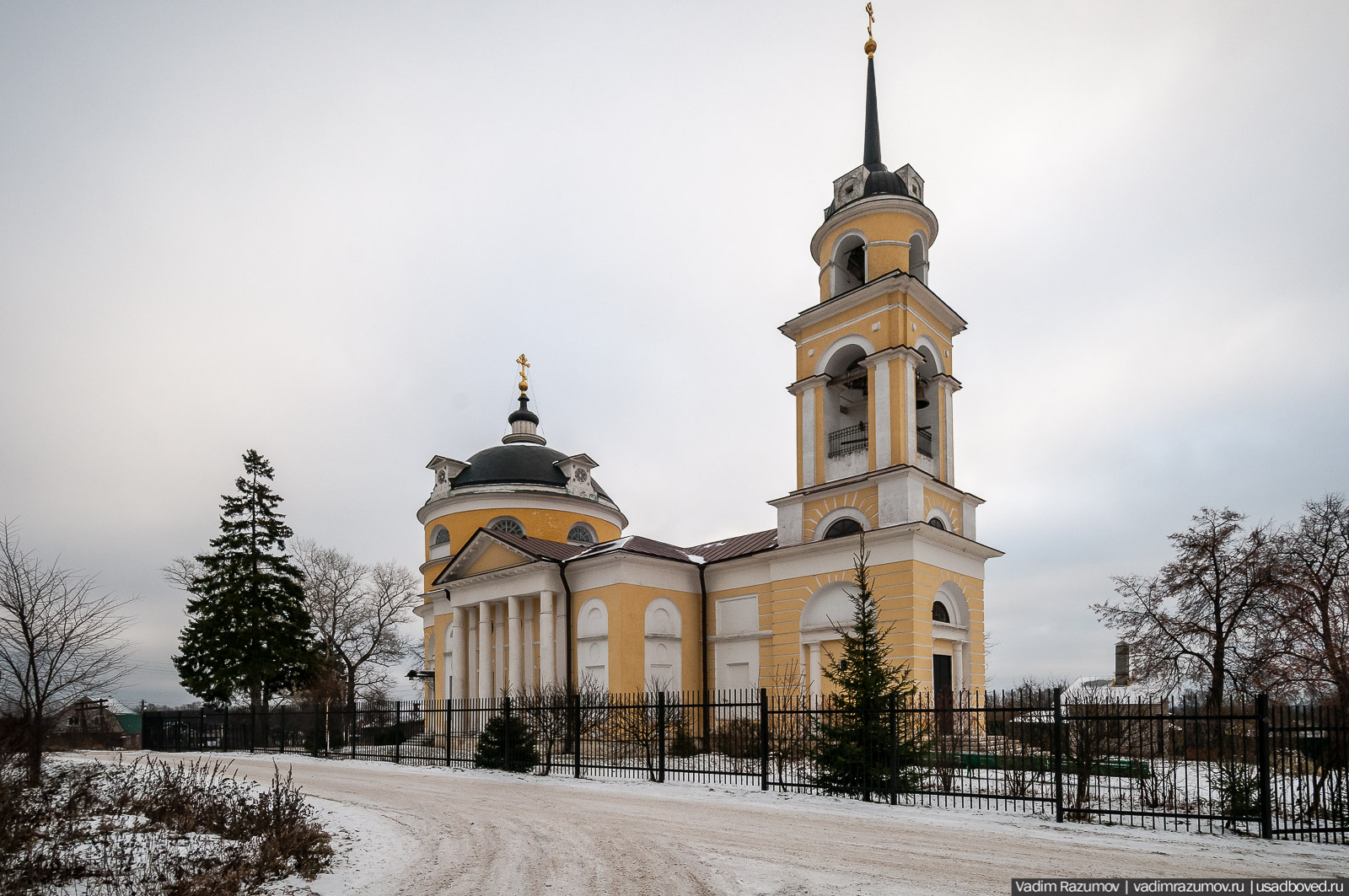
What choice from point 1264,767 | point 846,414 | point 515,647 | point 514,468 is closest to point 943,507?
point 846,414

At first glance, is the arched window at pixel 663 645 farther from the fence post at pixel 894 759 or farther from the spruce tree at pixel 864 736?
the fence post at pixel 894 759

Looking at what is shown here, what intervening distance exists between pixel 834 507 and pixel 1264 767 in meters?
15.2

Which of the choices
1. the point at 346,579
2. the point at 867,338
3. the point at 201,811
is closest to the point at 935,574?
the point at 867,338

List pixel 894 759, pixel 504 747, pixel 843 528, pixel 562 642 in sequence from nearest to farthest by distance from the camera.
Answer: pixel 894 759 < pixel 504 747 < pixel 843 528 < pixel 562 642

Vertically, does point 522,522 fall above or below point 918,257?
below

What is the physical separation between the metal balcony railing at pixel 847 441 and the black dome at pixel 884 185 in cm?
735

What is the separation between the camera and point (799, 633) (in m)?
25.3

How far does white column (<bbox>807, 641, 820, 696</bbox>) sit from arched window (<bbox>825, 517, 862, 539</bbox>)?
125 inches

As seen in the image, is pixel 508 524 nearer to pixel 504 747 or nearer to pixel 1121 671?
pixel 504 747

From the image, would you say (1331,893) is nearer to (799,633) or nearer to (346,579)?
(799,633)

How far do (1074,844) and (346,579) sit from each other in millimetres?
47615

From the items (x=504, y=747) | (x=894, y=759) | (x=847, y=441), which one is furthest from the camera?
(x=847, y=441)

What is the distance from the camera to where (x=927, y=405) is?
26828 mm

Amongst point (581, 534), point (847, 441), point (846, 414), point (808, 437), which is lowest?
point (581, 534)
